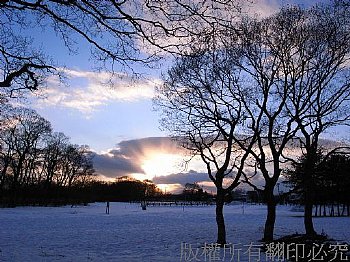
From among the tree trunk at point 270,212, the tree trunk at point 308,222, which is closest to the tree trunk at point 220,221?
the tree trunk at point 270,212

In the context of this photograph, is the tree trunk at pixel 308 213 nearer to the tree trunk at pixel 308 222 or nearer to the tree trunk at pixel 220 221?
the tree trunk at pixel 308 222

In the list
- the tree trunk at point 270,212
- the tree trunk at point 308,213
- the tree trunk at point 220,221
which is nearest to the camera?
the tree trunk at point 220,221

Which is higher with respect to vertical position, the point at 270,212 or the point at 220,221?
the point at 270,212

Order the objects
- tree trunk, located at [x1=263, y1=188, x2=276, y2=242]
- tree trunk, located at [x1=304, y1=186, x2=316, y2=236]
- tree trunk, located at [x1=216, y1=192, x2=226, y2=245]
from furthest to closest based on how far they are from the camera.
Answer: tree trunk, located at [x1=304, y1=186, x2=316, y2=236] < tree trunk, located at [x1=263, y1=188, x2=276, y2=242] < tree trunk, located at [x1=216, y1=192, x2=226, y2=245]

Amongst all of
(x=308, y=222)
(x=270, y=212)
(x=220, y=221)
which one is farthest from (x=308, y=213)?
(x=220, y=221)

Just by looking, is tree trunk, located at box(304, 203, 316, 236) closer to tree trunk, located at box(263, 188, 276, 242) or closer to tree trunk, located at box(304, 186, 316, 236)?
tree trunk, located at box(304, 186, 316, 236)

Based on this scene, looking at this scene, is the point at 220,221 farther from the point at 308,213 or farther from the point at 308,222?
the point at 308,213

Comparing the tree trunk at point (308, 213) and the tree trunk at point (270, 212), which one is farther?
the tree trunk at point (308, 213)

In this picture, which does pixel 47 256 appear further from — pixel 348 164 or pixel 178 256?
pixel 348 164

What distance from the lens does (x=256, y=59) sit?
58.0ft

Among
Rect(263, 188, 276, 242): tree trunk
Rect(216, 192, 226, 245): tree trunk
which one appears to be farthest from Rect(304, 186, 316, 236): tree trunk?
Rect(216, 192, 226, 245): tree trunk

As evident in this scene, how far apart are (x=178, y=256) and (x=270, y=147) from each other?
289 inches

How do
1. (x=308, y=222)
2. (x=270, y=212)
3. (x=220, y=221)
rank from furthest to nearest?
(x=308, y=222)
(x=270, y=212)
(x=220, y=221)

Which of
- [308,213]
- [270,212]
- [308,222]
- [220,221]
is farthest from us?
[308,213]
